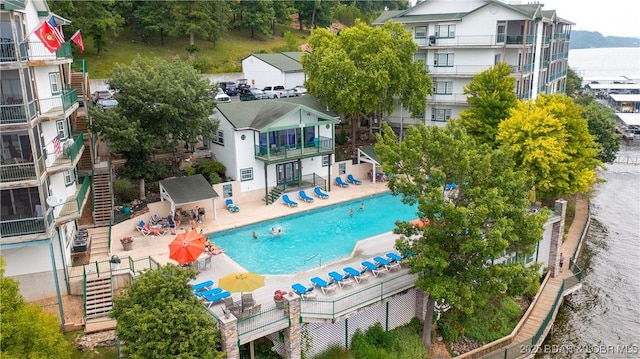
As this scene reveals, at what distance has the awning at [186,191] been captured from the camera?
33375 millimetres

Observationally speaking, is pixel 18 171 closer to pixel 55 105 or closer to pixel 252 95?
pixel 55 105

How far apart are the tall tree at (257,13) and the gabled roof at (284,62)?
24.2m

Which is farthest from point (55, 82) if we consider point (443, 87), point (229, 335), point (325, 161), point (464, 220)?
point (443, 87)

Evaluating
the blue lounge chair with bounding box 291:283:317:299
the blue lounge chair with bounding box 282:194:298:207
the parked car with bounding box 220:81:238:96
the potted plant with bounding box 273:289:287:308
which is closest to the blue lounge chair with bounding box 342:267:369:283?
the blue lounge chair with bounding box 291:283:317:299

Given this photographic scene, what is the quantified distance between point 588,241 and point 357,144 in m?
21.8

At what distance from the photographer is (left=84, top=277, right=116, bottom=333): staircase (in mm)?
23062

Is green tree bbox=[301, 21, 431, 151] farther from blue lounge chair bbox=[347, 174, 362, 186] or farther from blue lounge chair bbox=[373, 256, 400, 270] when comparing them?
blue lounge chair bbox=[373, 256, 400, 270]

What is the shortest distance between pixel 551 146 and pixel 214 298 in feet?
79.8

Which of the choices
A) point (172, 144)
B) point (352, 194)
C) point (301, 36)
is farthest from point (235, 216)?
point (301, 36)

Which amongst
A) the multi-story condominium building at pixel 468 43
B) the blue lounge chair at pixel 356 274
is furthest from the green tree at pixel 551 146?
the blue lounge chair at pixel 356 274

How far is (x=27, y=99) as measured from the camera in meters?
22.4

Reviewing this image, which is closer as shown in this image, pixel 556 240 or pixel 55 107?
pixel 55 107

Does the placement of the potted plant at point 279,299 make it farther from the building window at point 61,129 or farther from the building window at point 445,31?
the building window at point 445,31

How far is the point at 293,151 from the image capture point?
39.5 metres
